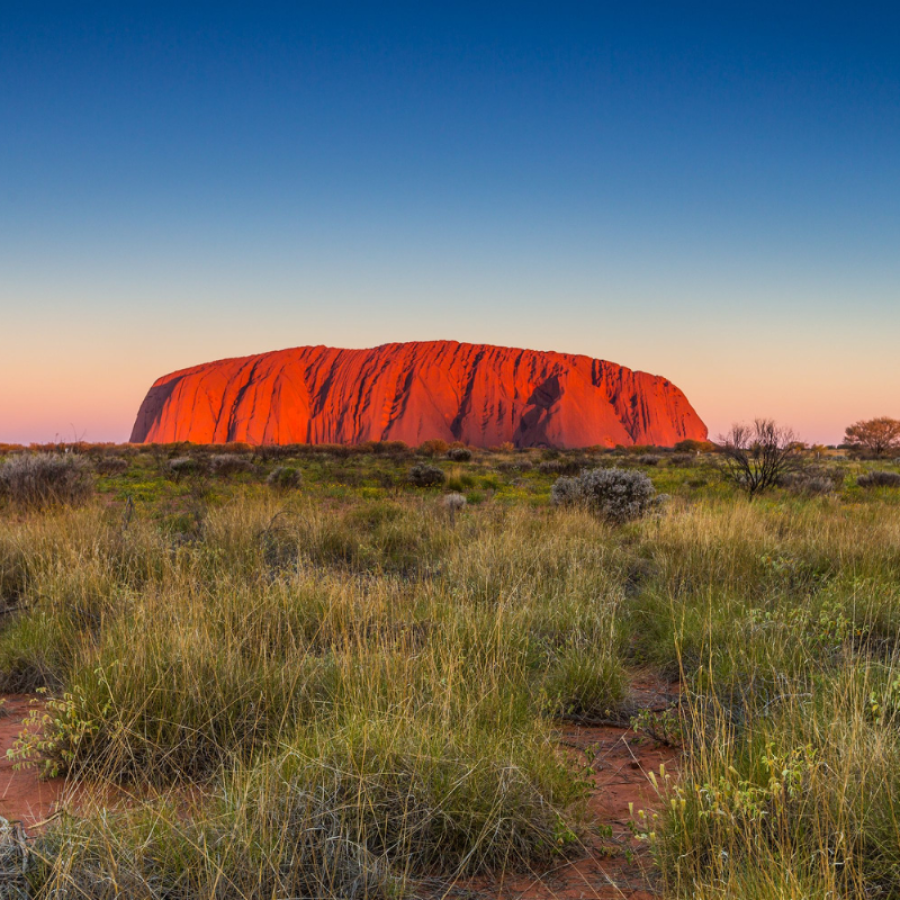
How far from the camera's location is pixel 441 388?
322ft

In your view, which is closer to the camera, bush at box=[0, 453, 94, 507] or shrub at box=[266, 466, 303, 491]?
bush at box=[0, 453, 94, 507]

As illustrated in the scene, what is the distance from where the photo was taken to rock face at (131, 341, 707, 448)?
309 feet

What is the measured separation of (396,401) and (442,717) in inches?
3775

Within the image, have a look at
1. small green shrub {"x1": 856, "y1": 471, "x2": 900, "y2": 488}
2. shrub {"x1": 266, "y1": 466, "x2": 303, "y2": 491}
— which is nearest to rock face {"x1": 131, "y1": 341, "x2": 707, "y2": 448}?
small green shrub {"x1": 856, "y1": 471, "x2": 900, "y2": 488}

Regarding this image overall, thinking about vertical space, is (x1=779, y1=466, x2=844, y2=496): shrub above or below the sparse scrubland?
above

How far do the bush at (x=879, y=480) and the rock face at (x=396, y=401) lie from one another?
69.6 m

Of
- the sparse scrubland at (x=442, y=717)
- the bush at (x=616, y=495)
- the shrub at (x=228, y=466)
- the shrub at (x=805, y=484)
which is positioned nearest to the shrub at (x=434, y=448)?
the shrub at (x=228, y=466)

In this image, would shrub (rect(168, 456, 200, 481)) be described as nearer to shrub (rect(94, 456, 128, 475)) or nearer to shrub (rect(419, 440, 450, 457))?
shrub (rect(94, 456, 128, 475))

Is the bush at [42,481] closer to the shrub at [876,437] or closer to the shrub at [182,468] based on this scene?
the shrub at [182,468]

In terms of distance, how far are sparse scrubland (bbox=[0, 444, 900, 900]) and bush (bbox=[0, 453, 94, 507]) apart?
11.1 feet

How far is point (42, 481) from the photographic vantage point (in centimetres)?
1062

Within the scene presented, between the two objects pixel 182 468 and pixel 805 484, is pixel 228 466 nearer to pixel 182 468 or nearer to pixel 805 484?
pixel 182 468

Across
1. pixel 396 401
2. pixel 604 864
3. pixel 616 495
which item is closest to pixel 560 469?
pixel 616 495

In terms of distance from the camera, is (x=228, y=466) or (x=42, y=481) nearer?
(x=42, y=481)
